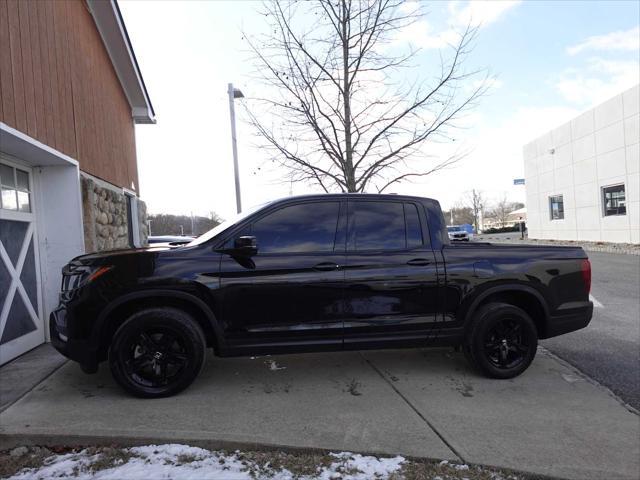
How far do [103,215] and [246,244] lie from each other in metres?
5.31

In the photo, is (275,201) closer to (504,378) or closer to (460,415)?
(460,415)

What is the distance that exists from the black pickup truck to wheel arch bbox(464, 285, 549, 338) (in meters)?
0.01

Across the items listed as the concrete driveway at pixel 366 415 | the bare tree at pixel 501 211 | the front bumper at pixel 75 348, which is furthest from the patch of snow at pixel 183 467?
the bare tree at pixel 501 211

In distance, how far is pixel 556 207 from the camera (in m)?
26.1

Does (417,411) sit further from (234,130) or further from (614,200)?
(614,200)

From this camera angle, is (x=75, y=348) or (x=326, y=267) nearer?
(x=75, y=348)

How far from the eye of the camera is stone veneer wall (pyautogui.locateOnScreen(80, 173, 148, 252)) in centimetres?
716

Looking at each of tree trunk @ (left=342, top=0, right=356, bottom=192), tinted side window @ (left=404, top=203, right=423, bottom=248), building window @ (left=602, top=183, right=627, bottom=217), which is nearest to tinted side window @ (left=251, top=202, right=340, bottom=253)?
tinted side window @ (left=404, top=203, right=423, bottom=248)

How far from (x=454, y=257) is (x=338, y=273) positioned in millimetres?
1193

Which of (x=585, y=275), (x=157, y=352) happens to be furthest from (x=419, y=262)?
(x=157, y=352)

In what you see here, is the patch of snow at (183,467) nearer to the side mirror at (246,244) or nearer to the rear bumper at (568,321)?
the side mirror at (246,244)

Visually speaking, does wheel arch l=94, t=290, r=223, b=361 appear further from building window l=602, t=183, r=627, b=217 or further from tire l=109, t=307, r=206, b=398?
building window l=602, t=183, r=627, b=217

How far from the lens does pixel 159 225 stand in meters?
52.8

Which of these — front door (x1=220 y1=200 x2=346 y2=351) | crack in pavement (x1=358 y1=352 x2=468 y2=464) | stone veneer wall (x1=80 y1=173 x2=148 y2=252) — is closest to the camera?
crack in pavement (x1=358 y1=352 x2=468 y2=464)
